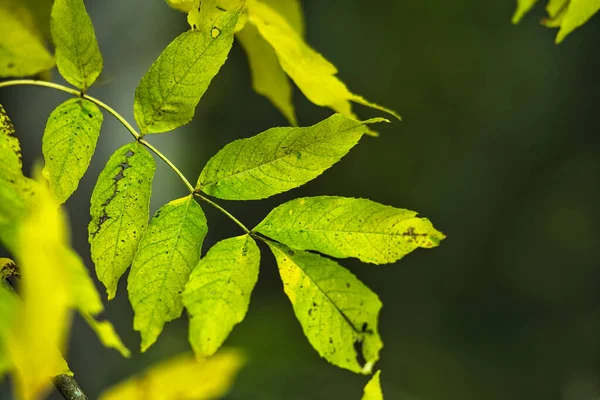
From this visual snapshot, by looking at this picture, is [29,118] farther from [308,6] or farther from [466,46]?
[466,46]

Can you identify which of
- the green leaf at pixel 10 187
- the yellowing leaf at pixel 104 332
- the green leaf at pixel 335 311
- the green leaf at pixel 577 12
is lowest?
the green leaf at pixel 335 311

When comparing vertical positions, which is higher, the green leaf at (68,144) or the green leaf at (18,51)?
the green leaf at (18,51)

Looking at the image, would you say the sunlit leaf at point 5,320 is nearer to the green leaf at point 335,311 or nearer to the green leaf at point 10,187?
the green leaf at point 10,187

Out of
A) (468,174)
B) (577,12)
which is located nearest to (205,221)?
(577,12)

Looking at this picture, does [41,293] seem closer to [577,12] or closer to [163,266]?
[163,266]

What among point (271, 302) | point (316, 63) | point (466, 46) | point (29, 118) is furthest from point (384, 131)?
point (316, 63)

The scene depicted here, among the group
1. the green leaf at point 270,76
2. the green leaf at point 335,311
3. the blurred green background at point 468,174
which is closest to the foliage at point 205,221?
the green leaf at point 335,311

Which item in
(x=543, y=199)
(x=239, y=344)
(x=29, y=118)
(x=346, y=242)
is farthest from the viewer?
(x=543, y=199)
